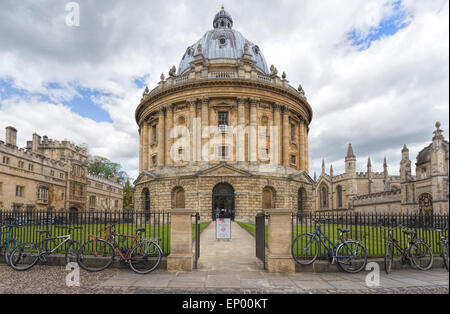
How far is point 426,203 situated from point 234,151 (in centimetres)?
2369

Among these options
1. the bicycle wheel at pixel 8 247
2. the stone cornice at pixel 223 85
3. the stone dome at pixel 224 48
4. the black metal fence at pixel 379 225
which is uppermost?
the stone dome at pixel 224 48

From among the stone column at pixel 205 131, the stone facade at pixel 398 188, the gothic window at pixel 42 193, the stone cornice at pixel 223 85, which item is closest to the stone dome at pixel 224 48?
the stone cornice at pixel 223 85

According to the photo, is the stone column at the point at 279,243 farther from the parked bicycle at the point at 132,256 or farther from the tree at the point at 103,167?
the tree at the point at 103,167

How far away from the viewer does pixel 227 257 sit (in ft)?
34.5

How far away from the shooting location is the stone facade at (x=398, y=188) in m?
32.7

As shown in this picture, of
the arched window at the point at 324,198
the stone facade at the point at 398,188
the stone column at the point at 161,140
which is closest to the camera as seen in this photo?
the stone facade at the point at 398,188

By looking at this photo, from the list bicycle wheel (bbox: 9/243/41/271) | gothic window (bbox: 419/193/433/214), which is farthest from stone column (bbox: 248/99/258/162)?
bicycle wheel (bbox: 9/243/41/271)

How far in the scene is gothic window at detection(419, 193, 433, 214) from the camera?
34.3 m

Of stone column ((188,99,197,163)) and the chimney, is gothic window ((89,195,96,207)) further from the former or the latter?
stone column ((188,99,197,163))

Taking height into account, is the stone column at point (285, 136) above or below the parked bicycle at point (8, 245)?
above

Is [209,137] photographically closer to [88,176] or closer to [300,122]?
[300,122]

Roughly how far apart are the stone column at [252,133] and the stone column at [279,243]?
23044 millimetres
